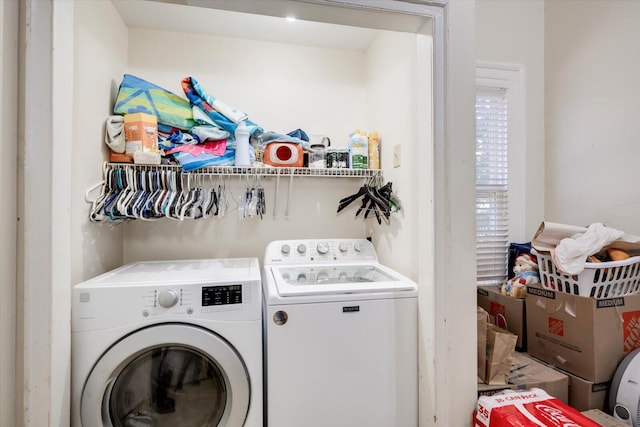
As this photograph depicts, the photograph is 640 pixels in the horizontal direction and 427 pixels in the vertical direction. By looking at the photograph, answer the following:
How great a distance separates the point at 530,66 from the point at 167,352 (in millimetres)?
2868

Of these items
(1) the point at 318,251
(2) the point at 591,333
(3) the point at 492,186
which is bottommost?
(2) the point at 591,333

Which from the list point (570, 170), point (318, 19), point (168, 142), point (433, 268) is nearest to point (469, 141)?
point (433, 268)

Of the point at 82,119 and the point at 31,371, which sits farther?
the point at 82,119

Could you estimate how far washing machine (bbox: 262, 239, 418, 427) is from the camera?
4.52ft

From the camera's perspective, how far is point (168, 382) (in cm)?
143

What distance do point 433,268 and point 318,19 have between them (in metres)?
1.16

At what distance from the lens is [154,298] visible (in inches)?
53.0

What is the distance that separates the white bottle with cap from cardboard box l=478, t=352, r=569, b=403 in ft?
5.68

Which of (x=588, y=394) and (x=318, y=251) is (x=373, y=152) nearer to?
(x=318, y=251)

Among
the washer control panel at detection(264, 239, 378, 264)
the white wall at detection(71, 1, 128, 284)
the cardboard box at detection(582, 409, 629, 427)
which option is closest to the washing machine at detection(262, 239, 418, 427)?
the washer control panel at detection(264, 239, 378, 264)

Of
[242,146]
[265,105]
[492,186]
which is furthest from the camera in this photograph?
[265,105]

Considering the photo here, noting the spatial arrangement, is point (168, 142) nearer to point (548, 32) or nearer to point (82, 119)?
point (82, 119)

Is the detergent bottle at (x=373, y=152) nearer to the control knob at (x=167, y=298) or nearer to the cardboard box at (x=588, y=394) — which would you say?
the control knob at (x=167, y=298)

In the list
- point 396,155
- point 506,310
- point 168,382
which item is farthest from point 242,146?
point 506,310
